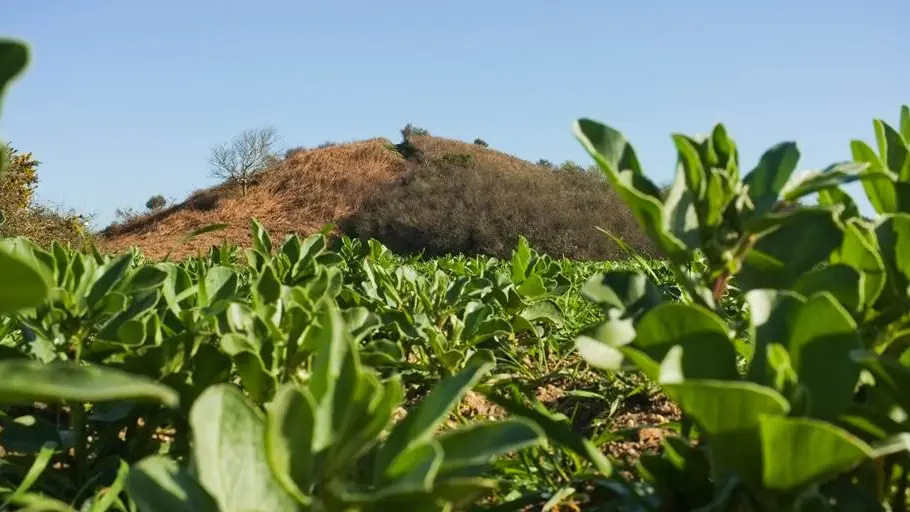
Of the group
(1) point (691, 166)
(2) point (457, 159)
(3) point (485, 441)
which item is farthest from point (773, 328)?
(2) point (457, 159)

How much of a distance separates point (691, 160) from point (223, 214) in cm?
3570

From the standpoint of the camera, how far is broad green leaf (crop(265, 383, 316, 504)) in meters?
0.81

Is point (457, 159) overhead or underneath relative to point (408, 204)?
overhead

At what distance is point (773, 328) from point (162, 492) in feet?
2.33

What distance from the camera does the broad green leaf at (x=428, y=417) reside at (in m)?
0.89

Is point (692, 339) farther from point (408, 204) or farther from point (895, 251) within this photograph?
point (408, 204)

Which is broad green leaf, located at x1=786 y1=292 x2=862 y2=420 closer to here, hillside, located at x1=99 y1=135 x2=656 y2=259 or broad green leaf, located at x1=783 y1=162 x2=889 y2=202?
broad green leaf, located at x1=783 y1=162 x2=889 y2=202

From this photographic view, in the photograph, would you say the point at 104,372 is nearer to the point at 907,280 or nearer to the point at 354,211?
the point at 907,280

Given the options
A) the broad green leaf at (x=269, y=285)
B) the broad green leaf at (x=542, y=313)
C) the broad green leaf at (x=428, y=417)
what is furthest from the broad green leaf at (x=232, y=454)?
the broad green leaf at (x=542, y=313)

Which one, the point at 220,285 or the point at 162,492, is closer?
the point at 162,492

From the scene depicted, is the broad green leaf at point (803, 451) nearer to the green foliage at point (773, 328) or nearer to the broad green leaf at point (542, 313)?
the green foliage at point (773, 328)

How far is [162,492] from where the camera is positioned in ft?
3.01

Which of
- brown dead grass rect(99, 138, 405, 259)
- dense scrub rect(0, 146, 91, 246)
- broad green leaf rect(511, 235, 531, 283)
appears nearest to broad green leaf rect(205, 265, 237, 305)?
broad green leaf rect(511, 235, 531, 283)

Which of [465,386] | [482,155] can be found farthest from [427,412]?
[482,155]
